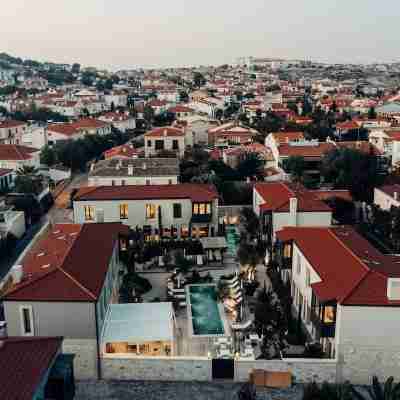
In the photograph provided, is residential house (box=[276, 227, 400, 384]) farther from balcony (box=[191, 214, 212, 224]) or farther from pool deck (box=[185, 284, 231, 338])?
balcony (box=[191, 214, 212, 224])

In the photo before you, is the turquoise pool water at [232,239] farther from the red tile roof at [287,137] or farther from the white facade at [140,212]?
the red tile roof at [287,137]

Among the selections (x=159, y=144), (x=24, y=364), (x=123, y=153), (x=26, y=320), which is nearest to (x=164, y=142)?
(x=159, y=144)

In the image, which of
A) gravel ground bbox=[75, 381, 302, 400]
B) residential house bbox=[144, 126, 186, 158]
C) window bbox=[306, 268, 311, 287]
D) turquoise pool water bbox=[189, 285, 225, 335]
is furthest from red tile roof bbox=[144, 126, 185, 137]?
gravel ground bbox=[75, 381, 302, 400]

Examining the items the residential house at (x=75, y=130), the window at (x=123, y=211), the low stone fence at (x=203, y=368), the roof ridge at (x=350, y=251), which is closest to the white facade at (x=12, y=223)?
the window at (x=123, y=211)

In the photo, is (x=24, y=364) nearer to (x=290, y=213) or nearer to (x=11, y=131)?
(x=290, y=213)

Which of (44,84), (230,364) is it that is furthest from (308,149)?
(44,84)

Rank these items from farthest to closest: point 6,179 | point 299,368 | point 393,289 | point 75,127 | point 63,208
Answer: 1. point 75,127
2. point 6,179
3. point 63,208
4. point 299,368
5. point 393,289

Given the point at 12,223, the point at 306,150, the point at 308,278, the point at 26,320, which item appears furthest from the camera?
the point at 306,150
